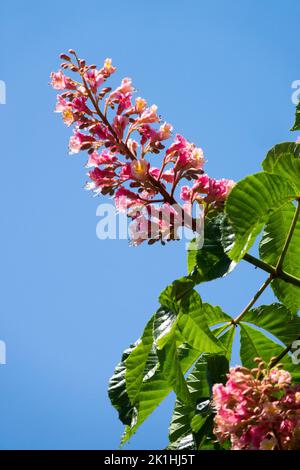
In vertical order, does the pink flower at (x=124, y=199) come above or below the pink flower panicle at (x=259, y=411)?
above

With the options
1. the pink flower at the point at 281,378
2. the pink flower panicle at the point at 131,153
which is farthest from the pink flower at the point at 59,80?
the pink flower at the point at 281,378

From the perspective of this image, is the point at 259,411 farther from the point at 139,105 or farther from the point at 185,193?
the point at 139,105

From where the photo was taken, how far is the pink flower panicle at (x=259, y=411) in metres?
2.24

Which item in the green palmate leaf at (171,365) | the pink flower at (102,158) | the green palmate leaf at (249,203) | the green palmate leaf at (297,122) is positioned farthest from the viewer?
the green palmate leaf at (297,122)

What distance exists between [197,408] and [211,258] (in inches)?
20.6

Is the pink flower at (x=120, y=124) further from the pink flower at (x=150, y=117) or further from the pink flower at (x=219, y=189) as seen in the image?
the pink flower at (x=219, y=189)

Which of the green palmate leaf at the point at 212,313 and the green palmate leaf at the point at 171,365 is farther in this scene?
the green palmate leaf at the point at 212,313

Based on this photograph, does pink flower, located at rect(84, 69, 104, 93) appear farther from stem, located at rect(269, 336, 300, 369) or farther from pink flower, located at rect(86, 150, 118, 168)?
stem, located at rect(269, 336, 300, 369)

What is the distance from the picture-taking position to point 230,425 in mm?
2326

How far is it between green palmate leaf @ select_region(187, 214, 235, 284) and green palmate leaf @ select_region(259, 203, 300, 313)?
0.37 meters

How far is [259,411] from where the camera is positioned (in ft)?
7.52

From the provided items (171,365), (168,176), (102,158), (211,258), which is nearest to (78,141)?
(102,158)

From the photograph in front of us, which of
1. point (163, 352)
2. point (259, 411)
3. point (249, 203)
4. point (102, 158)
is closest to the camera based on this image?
point (259, 411)

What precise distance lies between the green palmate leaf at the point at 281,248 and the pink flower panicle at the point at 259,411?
0.70 m
